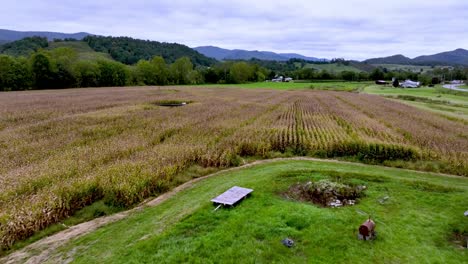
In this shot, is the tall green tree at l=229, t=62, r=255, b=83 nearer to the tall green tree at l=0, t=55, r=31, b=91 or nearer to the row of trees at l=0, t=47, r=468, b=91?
the row of trees at l=0, t=47, r=468, b=91

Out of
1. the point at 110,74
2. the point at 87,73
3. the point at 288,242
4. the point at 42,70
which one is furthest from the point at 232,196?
the point at 110,74

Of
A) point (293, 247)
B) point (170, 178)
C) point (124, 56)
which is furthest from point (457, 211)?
point (124, 56)

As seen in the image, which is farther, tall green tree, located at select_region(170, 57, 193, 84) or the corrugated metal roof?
tall green tree, located at select_region(170, 57, 193, 84)

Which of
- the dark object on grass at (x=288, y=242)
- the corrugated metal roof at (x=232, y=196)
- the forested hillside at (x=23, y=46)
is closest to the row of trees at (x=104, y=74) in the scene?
the forested hillside at (x=23, y=46)

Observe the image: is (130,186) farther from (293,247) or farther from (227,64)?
(227,64)

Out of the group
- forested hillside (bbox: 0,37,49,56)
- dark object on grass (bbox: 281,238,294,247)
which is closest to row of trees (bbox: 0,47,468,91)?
forested hillside (bbox: 0,37,49,56)

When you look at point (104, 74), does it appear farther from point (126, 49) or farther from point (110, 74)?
point (126, 49)

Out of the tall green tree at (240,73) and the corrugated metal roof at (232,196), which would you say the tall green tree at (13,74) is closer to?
the tall green tree at (240,73)
